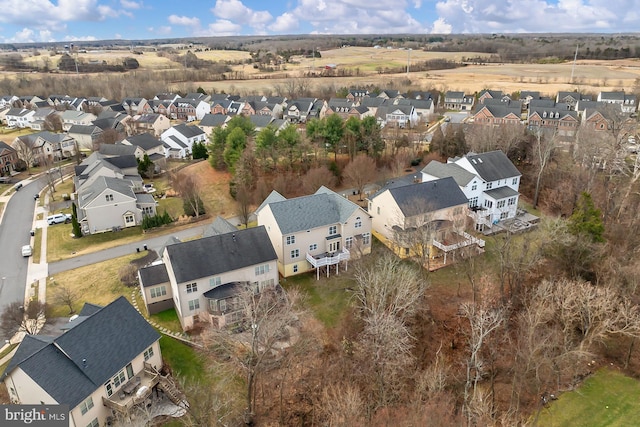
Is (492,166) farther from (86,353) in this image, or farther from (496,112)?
(496,112)

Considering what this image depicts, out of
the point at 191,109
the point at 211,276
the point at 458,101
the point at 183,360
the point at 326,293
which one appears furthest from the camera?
the point at 458,101

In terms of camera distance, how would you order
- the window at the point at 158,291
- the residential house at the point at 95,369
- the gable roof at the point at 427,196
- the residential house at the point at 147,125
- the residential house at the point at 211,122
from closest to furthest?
the residential house at the point at 95,369, the window at the point at 158,291, the gable roof at the point at 427,196, the residential house at the point at 211,122, the residential house at the point at 147,125

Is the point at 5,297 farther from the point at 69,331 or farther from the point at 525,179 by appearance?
the point at 525,179

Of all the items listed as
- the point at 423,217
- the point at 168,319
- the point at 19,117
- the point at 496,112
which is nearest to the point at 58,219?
the point at 168,319

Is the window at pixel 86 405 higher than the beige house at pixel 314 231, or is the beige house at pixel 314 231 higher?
the beige house at pixel 314 231

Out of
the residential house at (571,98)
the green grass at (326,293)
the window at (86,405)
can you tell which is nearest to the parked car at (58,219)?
the green grass at (326,293)

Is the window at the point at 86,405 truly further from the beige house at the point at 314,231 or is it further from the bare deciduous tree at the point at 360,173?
the bare deciduous tree at the point at 360,173

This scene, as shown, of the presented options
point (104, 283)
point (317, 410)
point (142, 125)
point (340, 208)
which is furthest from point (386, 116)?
point (317, 410)
